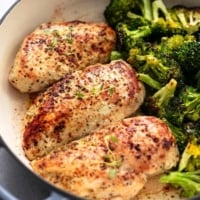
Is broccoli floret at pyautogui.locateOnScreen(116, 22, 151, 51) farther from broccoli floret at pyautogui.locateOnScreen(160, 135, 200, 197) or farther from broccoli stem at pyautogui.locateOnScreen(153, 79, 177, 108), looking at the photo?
broccoli floret at pyautogui.locateOnScreen(160, 135, 200, 197)

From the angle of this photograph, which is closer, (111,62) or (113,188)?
(113,188)

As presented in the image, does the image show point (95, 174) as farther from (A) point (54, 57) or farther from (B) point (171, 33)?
(B) point (171, 33)

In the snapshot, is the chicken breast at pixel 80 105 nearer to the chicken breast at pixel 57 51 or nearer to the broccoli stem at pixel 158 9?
the chicken breast at pixel 57 51

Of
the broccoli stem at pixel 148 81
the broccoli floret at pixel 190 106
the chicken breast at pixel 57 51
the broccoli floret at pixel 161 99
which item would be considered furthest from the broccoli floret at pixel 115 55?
the broccoli floret at pixel 190 106

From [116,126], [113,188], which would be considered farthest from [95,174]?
[116,126]

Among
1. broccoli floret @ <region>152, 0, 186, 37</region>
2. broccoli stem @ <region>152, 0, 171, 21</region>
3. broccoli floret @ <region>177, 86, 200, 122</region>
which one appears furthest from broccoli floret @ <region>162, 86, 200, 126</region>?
broccoli stem @ <region>152, 0, 171, 21</region>

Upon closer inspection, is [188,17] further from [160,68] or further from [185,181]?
[185,181]
